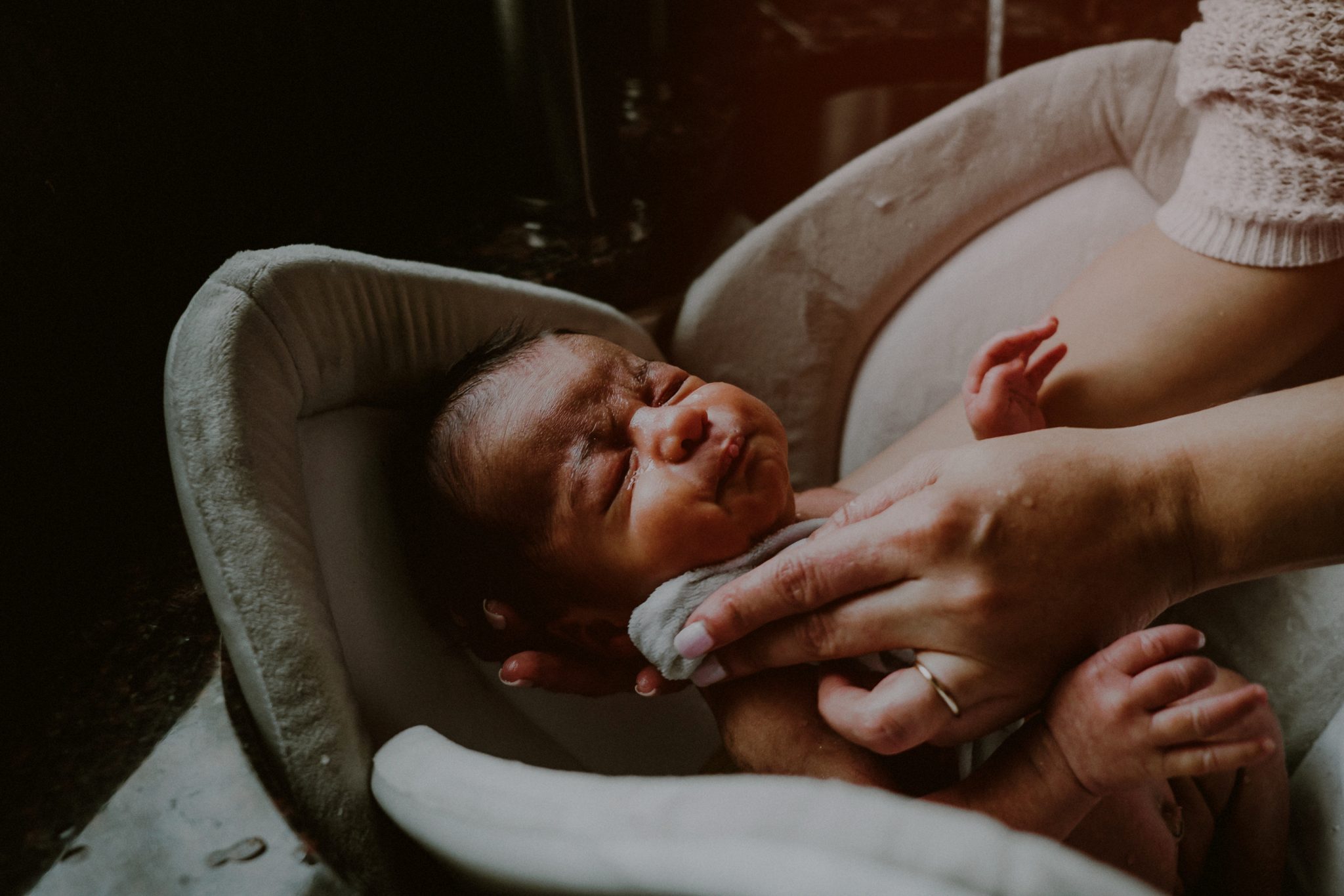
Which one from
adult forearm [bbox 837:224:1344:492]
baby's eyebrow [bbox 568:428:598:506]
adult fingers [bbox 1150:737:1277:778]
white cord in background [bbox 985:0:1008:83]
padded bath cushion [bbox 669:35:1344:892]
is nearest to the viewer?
adult fingers [bbox 1150:737:1277:778]

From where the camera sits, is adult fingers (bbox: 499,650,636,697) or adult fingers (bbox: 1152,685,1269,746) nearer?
adult fingers (bbox: 1152,685,1269,746)

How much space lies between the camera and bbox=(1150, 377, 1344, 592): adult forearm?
0.67 metres

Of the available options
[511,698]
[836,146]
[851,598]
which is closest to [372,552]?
[511,698]

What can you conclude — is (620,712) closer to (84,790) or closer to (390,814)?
(390,814)

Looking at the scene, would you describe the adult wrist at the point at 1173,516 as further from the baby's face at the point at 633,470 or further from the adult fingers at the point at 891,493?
the baby's face at the point at 633,470

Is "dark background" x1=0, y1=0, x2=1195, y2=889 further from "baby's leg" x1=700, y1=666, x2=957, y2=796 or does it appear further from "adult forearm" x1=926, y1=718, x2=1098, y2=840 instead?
"adult forearm" x1=926, y1=718, x2=1098, y2=840

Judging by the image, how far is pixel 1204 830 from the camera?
82 cm

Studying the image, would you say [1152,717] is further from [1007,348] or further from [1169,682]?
[1007,348]

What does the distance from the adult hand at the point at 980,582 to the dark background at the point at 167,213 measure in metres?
0.48

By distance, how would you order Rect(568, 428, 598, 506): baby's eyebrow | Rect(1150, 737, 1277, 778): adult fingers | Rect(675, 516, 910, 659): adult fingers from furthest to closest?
Rect(568, 428, 598, 506): baby's eyebrow < Rect(675, 516, 910, 659): adult fingers < Rect(1150, 737, 1277, 778): adult fingers

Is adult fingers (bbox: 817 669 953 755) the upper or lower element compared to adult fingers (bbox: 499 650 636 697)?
upper

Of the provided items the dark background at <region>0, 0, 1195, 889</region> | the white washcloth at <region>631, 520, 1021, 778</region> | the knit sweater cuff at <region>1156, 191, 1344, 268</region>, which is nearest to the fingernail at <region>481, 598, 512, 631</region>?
the white washcloth at <region>631, 520, 1021, 778</region>

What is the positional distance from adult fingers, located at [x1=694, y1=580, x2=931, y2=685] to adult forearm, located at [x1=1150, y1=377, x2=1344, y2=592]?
234 mm

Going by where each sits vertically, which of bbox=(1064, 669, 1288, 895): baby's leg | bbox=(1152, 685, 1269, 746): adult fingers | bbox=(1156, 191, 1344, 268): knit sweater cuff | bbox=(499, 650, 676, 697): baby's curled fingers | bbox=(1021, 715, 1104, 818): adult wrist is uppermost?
bbox=(1156, 191, 1344, 268): knit sweater cuff
